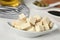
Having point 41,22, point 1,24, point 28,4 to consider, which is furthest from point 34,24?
point 28,4

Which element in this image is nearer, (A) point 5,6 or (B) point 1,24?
(B) point 1,24

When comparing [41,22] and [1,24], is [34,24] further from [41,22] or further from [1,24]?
[1,24]

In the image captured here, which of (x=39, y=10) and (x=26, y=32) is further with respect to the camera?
(x=39, y=10)

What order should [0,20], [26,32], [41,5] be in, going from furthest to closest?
[41,5], [0,20], [26,32]

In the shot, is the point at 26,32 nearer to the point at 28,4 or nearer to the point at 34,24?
the point at 34,24

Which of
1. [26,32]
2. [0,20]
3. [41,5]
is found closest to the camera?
[26,32]

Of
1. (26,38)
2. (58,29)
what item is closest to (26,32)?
(26,38)

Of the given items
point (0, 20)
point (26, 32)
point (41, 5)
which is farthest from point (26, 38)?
point (41, 5)

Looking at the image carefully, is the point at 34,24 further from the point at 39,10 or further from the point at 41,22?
the point at 39,10
